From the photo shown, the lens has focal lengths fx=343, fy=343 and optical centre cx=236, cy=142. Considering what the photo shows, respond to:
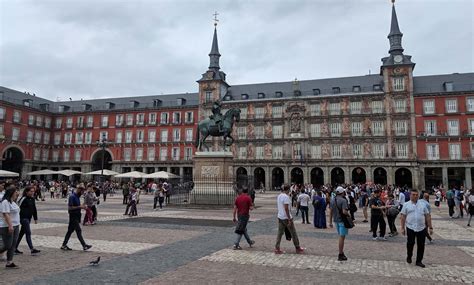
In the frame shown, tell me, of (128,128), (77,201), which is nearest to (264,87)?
(128,128)

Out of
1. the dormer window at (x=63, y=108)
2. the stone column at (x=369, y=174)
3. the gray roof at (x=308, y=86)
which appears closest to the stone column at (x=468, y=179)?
the stone column at (x=369, y=174)

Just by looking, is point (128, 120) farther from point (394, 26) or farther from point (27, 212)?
point (27, 212)

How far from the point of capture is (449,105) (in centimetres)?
4475

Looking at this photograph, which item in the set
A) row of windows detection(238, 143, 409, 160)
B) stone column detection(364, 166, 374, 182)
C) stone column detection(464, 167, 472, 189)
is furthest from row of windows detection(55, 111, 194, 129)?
stone column detection(464, 167, 472, 189)

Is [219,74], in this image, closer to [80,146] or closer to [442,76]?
[80,146]

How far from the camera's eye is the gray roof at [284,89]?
47438 mm

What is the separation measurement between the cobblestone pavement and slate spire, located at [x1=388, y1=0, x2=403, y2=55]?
4297 cm

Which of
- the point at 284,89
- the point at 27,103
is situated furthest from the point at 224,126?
the point at 27,103

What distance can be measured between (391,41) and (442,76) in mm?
8794

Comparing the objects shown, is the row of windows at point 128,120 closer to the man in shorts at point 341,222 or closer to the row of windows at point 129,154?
the row of windows at point 129,154

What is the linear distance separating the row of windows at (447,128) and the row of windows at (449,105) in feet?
4.27

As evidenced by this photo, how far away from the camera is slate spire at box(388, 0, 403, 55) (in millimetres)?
48312

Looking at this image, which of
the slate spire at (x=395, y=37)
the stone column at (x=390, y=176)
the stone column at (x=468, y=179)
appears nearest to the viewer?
the stone column at (x=468, y=179)

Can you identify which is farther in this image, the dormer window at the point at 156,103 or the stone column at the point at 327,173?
the dormer window at the point at 156,103
